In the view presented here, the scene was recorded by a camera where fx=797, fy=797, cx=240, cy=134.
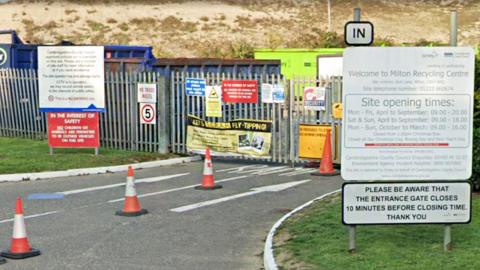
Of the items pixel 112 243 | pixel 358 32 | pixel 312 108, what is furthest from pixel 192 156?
pixel 358 32

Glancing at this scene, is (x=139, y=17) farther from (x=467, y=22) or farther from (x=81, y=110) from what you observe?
(x=81, y=110)

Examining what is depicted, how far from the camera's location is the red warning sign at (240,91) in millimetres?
18078

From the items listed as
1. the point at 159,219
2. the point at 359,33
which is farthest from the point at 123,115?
the point at 359,33

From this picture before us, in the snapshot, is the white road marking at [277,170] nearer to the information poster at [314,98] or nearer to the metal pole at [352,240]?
the information poster at [314,98]

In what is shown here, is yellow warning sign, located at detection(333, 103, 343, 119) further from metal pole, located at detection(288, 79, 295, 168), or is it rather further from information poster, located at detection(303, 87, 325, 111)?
metal pole, located at detection(288, 79, 295, 168)

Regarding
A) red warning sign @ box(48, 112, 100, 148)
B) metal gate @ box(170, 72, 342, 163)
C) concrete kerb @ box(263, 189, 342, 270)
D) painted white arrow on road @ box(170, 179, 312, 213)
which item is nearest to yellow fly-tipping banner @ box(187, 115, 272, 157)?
metal gate @ box(170, 72, 342, 163)

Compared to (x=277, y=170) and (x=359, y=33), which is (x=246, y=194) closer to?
(x=277, y=170)

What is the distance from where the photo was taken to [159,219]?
457 inches

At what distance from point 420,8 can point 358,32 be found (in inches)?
3360

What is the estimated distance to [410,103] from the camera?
8.36 meters

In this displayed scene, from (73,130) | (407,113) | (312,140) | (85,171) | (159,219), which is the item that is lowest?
(159,219)

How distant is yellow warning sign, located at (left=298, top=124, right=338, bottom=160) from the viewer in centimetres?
1719

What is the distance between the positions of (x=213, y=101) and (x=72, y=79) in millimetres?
3295

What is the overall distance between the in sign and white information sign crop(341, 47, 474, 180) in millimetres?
223
